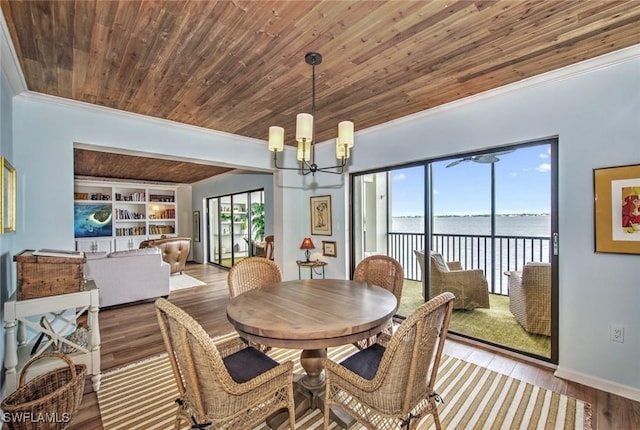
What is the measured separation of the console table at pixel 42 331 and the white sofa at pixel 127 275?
2.01m

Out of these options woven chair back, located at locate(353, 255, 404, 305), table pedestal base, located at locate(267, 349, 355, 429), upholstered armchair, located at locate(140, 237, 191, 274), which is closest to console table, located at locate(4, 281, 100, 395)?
table pedestal base, located at locate(267, 349, 355, 429)

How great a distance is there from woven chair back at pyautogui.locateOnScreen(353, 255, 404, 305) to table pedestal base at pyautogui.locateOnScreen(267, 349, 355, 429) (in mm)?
836

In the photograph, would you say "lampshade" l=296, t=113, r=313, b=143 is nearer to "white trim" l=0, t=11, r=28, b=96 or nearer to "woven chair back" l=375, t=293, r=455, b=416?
"woven chair back" l=375, t=293, r=455, b=416

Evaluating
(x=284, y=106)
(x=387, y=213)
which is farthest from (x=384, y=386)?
(x=387, y=213)

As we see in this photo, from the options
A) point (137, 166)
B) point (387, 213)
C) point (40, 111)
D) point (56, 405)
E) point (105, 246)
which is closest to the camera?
point (56, 405)

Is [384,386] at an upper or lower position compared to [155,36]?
lower

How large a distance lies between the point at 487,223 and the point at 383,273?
1612mm

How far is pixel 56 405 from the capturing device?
5.51 ft

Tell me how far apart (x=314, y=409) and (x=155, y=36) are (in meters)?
2.74

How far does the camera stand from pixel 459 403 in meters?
2.04

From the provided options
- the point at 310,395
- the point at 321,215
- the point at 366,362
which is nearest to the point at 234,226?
the point at 321,215

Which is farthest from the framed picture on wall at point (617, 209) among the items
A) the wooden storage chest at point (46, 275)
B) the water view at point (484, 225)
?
the wooden storage chest at point (46, 275)

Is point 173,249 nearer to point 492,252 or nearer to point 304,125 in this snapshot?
point 304,125

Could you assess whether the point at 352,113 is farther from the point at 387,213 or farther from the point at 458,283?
the point at 458,283
